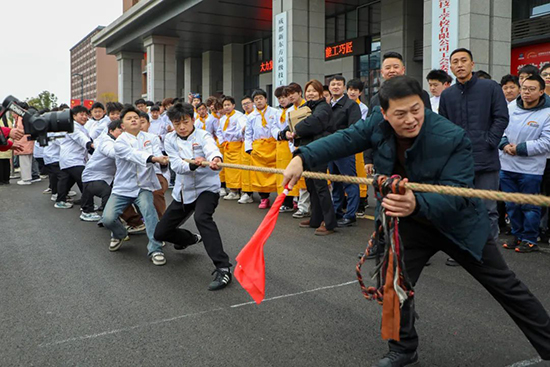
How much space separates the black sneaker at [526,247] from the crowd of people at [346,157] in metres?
0.01

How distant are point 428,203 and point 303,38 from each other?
15.4m

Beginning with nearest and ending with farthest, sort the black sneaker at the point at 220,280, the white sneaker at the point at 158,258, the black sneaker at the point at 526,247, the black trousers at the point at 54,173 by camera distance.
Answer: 1. the black sneaker at the point at 220,280
2. the white sneaker at the point at 158,258
3. the black sneaker at the point at 526,247
4. the black trousers at the point at 54,173

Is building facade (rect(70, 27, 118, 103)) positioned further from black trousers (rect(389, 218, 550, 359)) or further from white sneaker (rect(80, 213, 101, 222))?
black trousers (rect(389, 218, 550, 359))

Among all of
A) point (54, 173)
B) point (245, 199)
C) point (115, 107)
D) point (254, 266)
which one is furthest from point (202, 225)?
point (54, 173)

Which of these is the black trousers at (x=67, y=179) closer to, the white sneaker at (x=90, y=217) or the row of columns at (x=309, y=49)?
the white sneaker at (x=90, y=217)

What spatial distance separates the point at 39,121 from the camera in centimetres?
424

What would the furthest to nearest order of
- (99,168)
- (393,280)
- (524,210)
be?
(99,168), (524,210), (393,280)

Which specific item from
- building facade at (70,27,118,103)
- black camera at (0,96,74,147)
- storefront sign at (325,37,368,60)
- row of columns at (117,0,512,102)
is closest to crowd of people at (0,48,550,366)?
black camera at (0,96,74,147)

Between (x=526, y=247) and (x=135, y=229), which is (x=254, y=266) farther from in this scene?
(x=135, y=229)

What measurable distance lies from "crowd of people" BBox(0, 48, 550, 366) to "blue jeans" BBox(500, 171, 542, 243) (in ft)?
0.04

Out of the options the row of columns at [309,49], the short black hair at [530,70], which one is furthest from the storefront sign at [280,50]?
the short black hair at [530,70]

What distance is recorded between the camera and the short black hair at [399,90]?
8.80ft

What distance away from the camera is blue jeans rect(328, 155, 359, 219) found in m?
7.52

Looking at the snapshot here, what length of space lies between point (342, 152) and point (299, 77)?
47.8 feet
